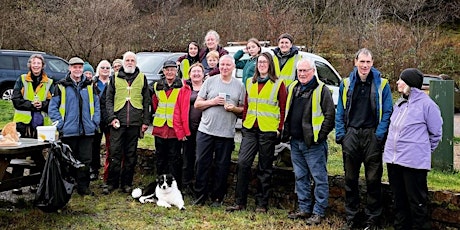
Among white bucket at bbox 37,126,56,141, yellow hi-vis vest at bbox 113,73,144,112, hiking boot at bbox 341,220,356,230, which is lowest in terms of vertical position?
hiking boot at bbox 341,220,356,230

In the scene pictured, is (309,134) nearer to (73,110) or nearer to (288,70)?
(288,70)

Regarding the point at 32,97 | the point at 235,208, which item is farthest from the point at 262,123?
the point at 32,97

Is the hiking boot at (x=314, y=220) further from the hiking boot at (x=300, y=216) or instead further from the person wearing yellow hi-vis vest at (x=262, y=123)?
the person wearing yellow hi-vis vest at (x=262, y=123)

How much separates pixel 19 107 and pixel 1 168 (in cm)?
137

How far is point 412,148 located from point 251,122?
1.91 meters

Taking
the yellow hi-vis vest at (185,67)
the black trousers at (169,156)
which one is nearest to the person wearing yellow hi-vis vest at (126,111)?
the black trousers at (169,156)

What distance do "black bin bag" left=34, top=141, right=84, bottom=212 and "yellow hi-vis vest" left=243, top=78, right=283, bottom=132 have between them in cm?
216

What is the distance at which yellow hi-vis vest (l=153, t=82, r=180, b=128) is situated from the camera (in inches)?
269

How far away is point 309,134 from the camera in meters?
5.67

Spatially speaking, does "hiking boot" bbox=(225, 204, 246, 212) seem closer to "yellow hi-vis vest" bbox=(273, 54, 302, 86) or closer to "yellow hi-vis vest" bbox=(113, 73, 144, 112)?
"yellow hi-vis vest" bbox=(273, 54, 302, 86)

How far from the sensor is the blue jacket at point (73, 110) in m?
6.52

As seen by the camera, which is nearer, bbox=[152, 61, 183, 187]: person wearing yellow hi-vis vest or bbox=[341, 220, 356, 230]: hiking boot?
bbox=[341, 220, 356, 230]: hiking boot

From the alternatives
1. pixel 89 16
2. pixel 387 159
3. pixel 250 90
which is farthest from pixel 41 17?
pixel 387 159

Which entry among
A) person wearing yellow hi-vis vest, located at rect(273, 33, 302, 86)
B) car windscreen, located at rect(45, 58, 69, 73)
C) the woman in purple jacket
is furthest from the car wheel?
the woman in purple jacket
